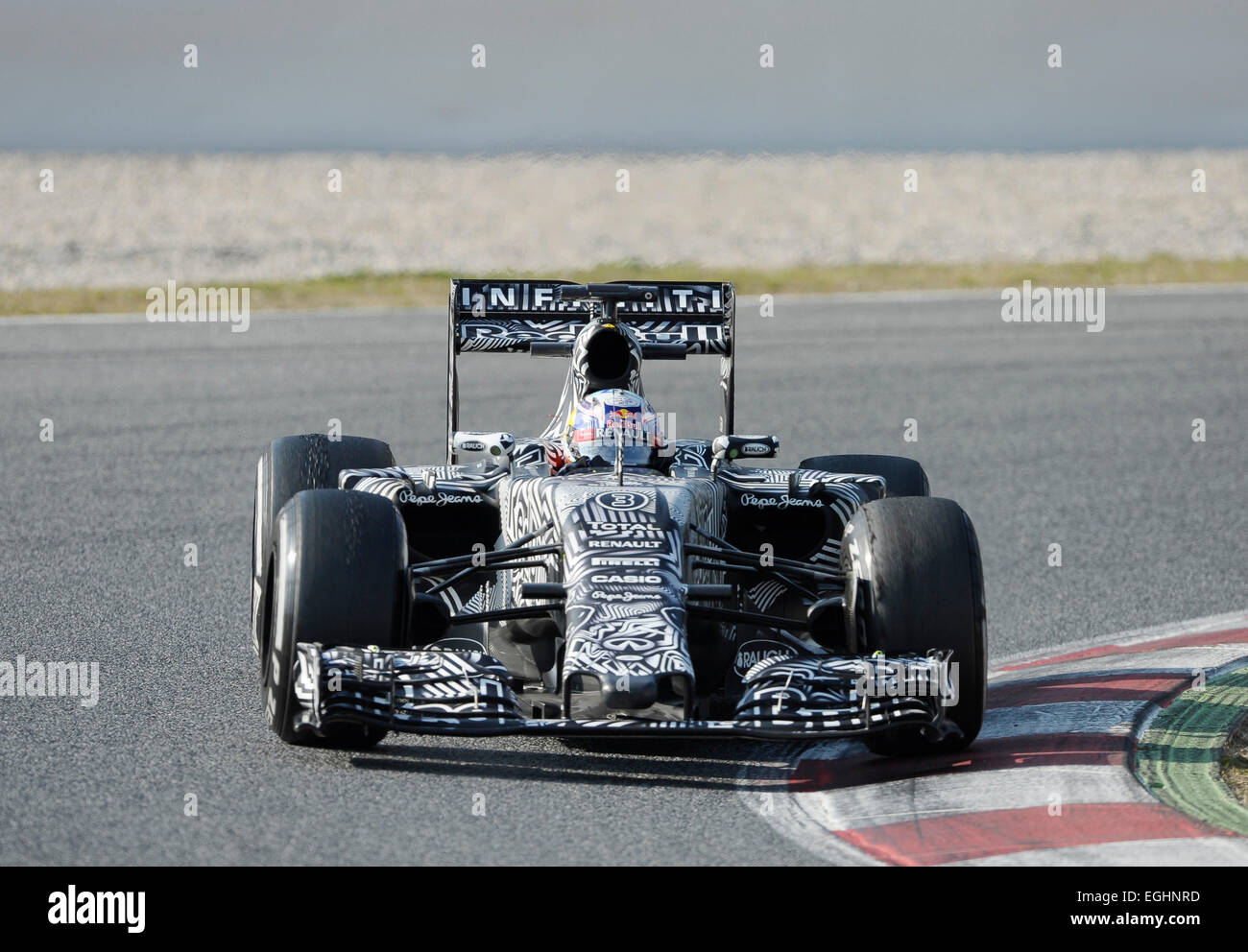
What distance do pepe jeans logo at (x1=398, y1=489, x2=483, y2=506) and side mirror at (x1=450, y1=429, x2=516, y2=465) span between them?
0.22 m

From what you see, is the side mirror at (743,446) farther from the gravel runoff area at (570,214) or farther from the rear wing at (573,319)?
the gravel runoff area at (570,214)

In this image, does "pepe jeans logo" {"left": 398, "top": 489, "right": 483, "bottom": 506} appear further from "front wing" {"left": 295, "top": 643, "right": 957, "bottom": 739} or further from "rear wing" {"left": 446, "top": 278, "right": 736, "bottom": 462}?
"front wing" {"left": 295, "top": 643, "right": 957, "bottom": 739}

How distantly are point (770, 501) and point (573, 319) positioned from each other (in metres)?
1.38

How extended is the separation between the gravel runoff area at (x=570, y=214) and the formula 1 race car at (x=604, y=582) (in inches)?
470

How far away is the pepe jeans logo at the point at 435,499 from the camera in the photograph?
7.04 m

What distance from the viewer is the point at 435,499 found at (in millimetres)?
7055

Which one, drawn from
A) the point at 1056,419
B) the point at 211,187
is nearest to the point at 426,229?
the point at 211,187

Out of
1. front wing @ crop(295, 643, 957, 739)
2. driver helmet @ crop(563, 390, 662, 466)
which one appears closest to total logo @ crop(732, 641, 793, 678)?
front wing @ crop(295, 643, 957, 739)

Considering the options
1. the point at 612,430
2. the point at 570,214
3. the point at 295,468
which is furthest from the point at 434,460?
the point at 570,214

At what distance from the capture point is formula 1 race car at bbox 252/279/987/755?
5676mm

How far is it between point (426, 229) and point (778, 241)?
6.03 metres

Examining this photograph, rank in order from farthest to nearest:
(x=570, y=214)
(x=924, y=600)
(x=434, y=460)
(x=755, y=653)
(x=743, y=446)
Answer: (x=570, y=214) → (x=434, y=460) → (x=743, y=446) → (x=755, y=653) → (x=924, y=600)

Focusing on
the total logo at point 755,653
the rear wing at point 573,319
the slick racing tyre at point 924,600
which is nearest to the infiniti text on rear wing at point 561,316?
the rear wing at point 573,319

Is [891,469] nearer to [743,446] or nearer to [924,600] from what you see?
[743,446]
